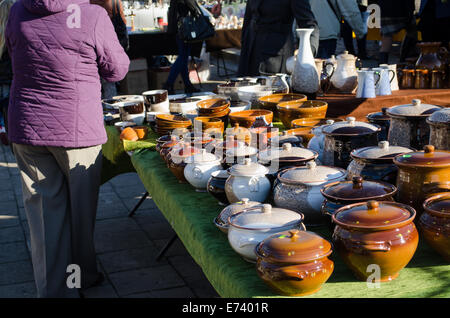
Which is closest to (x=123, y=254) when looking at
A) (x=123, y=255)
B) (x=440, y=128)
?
(x=123, y=255)

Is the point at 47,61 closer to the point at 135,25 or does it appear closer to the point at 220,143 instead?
the point at 220,143

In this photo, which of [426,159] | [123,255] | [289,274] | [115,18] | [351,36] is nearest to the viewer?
[289,274]

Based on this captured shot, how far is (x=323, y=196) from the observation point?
5.68ft

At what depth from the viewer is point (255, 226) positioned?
1.58m

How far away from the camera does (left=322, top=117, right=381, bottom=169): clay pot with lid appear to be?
209 cm

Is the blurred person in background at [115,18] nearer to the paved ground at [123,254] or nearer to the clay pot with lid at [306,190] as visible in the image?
the paved ground at [123,254]

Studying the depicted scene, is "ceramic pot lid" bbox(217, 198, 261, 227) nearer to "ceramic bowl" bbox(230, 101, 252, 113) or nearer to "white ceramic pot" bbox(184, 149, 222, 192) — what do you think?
"white ceramic pot" bbox(184, 149, 222, 192)

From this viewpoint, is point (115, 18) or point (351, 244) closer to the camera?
point (351, 244)

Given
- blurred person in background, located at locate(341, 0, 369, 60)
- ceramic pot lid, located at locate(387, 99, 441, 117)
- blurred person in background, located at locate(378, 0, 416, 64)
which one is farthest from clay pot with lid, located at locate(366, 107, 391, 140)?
blurred person in background, located at locate(341, 0, 369, 60)

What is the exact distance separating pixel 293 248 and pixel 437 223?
0.41 m

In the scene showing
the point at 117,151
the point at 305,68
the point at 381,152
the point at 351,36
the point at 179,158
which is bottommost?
the point at 117,151

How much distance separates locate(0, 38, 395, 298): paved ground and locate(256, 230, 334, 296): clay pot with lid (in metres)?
1.48

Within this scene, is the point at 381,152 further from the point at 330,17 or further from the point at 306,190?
the point at 330,17
